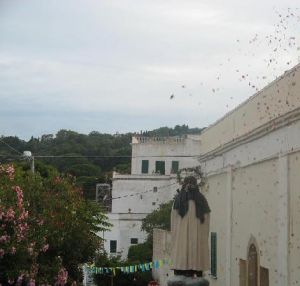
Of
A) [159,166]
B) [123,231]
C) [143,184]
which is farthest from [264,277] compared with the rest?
[159,166]

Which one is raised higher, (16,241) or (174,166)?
(174,166)

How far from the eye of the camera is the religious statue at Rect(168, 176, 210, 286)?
978cm

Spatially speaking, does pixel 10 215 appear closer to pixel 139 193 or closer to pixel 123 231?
pixel 123 231

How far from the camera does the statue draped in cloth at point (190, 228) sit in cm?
981

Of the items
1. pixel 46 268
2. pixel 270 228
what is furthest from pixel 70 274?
pixel 270 228

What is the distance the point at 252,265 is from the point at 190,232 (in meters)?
3.59

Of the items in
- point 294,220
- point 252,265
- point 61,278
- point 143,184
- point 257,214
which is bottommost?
point 61,278

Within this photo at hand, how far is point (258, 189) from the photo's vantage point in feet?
40.5

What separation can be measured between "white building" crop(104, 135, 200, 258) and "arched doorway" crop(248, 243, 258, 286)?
31.2 m

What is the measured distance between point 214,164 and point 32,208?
5218 mm

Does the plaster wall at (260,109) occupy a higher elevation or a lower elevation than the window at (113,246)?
higher

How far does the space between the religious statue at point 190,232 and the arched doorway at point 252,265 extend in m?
3.16

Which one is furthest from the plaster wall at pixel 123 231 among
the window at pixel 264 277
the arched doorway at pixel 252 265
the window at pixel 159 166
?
the window at pixel 264 277

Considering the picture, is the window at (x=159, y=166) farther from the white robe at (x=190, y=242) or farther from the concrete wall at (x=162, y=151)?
the white robe at (x=190, y=242)
